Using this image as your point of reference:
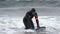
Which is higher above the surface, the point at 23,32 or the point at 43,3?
the point at 43,3

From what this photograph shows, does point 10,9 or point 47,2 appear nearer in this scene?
point 10,9

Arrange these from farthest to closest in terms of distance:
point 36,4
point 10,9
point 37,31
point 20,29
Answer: point 36,4 < point 10,9 < point 20,29 < point 37,31

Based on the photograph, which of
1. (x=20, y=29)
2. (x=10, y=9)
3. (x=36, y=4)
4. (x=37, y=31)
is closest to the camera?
(x=37, y=31)

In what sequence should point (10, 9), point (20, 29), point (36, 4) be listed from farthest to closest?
point (36, 4) < point (10, 9) < point (20, 29)

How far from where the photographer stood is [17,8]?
22.7m

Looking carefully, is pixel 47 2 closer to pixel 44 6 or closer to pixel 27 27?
pixel 44 6

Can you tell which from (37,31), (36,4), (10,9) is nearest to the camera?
(37,31)

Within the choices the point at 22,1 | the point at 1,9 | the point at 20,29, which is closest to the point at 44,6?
the point at 22,1

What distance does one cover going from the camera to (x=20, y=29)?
12781 millimetres

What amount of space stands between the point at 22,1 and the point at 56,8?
3303mm

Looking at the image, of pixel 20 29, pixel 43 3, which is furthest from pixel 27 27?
pixel 43 3

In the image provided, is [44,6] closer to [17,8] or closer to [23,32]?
[17,8]

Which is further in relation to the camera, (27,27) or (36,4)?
(36,4)

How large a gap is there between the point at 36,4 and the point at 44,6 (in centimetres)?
78
